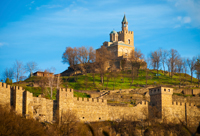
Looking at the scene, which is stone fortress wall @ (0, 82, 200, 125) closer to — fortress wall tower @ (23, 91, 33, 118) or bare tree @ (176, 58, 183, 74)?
fortress wall tower @ (23, 91, 33, 118)

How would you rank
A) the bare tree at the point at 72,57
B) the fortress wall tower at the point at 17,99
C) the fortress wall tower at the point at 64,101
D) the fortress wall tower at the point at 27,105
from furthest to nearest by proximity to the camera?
the bare tree at the point at 72,57
the fortress wall tower at the point at 64,101
the fortress wall tower at the point at 27,105
the fortress wall tower at the point at 17,99

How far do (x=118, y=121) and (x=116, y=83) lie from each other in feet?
117

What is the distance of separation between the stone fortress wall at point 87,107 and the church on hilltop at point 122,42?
51.2 m

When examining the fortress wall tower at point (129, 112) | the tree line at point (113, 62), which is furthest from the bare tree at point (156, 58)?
the fortress wall tower at point (129, 112)

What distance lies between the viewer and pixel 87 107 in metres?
53.4

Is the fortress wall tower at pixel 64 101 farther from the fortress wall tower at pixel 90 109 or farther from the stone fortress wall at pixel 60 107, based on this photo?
the fortress wall tower at pixel 90 109

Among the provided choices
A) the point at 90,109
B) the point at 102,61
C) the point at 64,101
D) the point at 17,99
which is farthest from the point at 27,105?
the point at 102,61

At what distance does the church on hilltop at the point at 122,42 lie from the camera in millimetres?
118875

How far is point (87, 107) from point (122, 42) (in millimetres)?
72657

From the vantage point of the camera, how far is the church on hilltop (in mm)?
118875

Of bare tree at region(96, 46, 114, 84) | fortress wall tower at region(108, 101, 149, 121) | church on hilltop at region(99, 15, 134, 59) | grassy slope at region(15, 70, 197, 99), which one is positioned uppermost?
church on hilltop at region(99, 15, 134, 59)

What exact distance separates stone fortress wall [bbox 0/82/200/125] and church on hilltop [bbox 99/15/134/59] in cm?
5124

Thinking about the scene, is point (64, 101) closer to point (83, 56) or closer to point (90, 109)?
point (90, 109)

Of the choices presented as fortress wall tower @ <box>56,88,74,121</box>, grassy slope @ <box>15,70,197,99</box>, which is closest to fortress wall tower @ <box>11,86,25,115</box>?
fortress wall tower @ <box>56,88,74,121</box>
